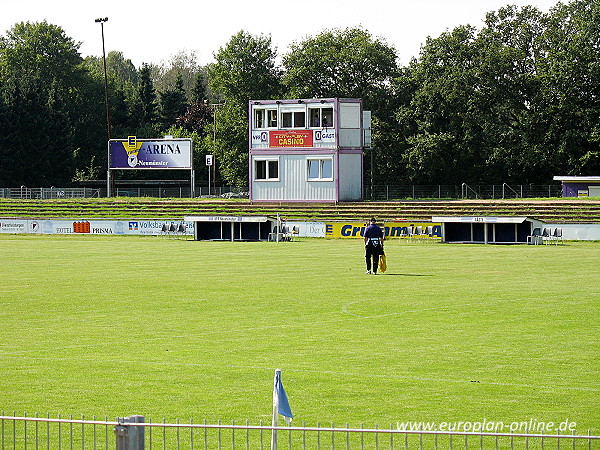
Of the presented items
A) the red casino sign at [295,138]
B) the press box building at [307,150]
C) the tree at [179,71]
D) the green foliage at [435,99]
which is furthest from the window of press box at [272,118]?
the tree at [179,71]

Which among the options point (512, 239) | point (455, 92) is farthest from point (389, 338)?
point (455, 92)

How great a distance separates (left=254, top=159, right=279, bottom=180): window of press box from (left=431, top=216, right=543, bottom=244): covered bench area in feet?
58.4

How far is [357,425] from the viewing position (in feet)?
35.5

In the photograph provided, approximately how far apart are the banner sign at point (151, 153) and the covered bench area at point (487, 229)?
2924 centimetres

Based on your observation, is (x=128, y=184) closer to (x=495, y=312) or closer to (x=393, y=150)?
(x=393, y=150)

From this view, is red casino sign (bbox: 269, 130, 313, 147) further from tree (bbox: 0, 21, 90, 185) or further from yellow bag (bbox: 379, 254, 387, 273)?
yellow bag (bbox: 379, 254, 387, 273)

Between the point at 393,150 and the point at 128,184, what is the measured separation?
31.3 m

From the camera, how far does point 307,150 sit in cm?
6700

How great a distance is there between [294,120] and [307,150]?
2.42 m

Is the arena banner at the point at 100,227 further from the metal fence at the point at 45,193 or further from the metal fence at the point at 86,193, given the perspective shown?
the metal fence at the point at 45,193

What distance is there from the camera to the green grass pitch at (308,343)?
38.9 feet

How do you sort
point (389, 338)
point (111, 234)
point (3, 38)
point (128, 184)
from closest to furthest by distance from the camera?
1. point (389, 338)
2. point (111, 234)
3. point (128, 184)
4. point (3, 38)

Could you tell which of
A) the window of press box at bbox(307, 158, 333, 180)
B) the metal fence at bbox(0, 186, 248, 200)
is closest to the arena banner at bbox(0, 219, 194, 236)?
the window of press box at bbox(307, 158, 333, 180)

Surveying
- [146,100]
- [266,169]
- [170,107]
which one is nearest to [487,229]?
[266,169]
